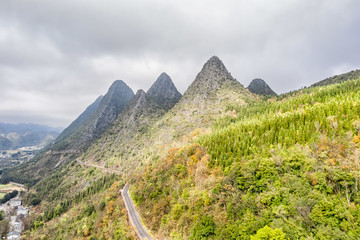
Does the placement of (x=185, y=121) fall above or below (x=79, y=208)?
above

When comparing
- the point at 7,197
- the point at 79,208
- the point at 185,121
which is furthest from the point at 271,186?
the point at 7,197

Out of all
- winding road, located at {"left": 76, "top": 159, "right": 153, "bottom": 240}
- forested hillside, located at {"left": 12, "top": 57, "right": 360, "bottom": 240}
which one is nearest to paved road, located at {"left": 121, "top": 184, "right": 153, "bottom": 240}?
winding road, located at {"left": 76, "top": 159, "right": 153, "bottom": 240}

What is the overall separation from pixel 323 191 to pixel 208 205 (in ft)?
72.7

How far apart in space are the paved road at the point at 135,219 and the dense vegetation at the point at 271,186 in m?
2.31

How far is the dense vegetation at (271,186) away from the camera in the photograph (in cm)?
2312

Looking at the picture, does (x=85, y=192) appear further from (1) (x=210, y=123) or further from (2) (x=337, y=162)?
(2) (x=337, y=162)

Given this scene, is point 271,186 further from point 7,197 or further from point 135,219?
point 7,197

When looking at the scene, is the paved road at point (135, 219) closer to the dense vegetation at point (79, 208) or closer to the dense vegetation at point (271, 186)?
the dense vegetation at point (79, 208)

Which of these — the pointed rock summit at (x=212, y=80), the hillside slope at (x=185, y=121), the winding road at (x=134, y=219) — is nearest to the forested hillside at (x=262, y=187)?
the winding road at (x=134, y=219)

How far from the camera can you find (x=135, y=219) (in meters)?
49.9

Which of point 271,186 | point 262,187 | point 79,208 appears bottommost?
point 79,208

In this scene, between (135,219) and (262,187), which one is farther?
(135,219)

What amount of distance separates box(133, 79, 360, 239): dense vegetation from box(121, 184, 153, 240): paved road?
231cm

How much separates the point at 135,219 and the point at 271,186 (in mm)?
42536
